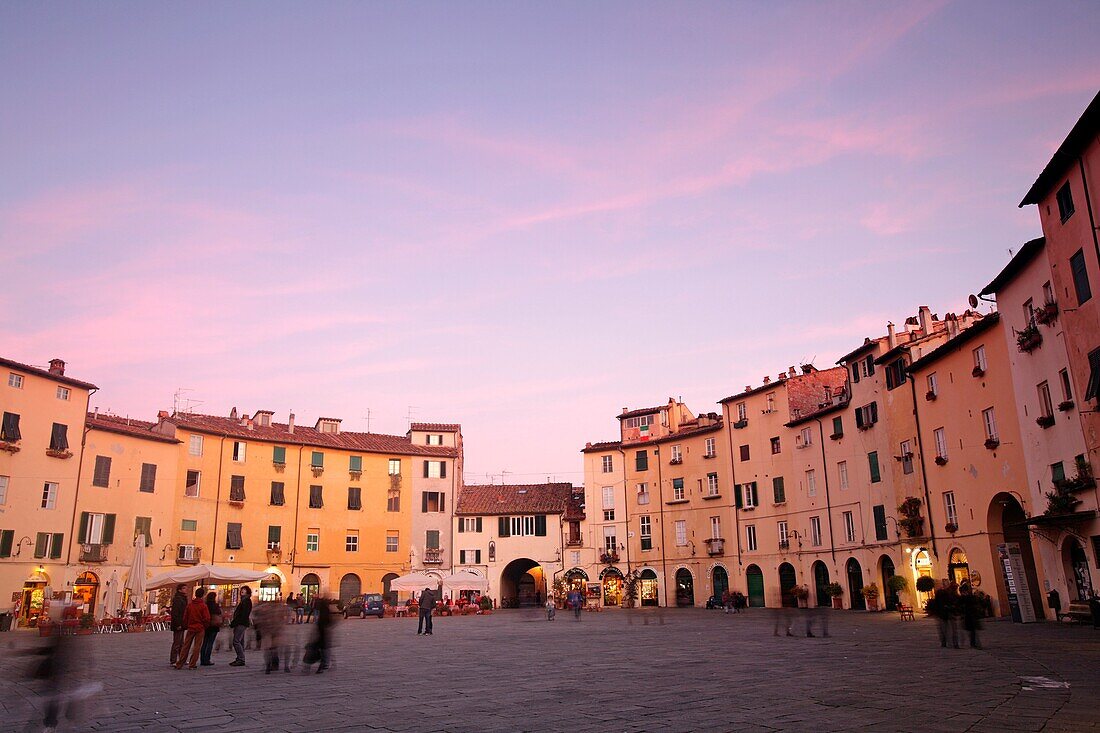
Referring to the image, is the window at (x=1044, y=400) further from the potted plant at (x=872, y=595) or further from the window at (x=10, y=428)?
the window at (x=10, y=428)

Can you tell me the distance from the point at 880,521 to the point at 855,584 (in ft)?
18.4

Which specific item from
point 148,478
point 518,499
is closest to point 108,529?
point 148,478

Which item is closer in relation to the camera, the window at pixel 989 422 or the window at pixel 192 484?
the window at pixel 989 422

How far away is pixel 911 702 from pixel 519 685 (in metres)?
6.10

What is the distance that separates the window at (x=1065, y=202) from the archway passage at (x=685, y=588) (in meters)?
39.6

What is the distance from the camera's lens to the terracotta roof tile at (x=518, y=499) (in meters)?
66.3

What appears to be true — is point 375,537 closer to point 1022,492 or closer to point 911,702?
point 1022,492

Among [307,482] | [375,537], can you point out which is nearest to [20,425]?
[307,482]

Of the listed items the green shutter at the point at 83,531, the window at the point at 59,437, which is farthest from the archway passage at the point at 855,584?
the window at the point at 59,437

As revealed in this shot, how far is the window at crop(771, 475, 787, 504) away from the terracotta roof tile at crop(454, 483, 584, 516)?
18.7 m

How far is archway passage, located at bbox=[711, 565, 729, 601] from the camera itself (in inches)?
2245

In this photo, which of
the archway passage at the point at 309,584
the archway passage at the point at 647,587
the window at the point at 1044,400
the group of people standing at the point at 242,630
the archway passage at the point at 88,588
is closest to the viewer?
the group of people standing at the point at 242,630

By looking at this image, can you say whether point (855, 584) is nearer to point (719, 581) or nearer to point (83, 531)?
point (719, 581)

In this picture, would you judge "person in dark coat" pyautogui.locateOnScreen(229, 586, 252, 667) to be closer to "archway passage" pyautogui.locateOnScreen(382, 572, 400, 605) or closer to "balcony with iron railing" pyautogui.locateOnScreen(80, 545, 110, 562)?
"balcony with iron railing" pyautogui.locateOnScreen(80, 545, 110, 562)
